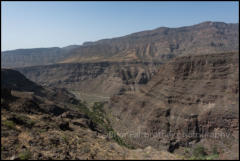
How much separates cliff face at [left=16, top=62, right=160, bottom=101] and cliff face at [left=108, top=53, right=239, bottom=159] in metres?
53.4

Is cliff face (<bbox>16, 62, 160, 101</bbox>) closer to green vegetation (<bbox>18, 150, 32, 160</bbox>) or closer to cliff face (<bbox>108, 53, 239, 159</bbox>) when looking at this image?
cliff face (<bbox>108, 53, 239, 159</bbox>)

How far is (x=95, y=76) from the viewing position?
14325 centimetres

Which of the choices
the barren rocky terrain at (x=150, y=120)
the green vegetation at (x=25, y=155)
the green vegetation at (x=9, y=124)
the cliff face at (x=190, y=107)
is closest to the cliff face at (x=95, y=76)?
the barren rocky terrain at (x=150, y=120)

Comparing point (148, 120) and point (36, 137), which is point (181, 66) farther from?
point (36, 137)

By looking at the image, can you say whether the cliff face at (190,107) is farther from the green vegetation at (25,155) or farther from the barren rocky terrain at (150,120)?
the green vegetation at (25,155)

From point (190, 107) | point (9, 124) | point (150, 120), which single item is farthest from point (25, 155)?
point (190, 107)

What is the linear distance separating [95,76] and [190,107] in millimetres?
105208

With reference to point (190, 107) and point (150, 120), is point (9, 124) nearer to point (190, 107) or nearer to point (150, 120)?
point (150, 120)

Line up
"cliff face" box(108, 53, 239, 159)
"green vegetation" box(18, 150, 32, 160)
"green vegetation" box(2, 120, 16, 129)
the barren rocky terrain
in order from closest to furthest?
1. "green vegetation" box(18, 150, 32, 160)
2. the barren rocky terrain
3. "green vegetation" box(2, 120, 16, 129)
4. "cliff face" box(108, 53, 239, 159)

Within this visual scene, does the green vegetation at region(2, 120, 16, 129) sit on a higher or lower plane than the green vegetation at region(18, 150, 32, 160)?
higher

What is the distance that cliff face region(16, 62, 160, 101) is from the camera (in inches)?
4574

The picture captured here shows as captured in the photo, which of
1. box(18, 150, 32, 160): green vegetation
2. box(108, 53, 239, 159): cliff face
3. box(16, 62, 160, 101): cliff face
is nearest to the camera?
box(18, 150, 32, 160): green vegetation

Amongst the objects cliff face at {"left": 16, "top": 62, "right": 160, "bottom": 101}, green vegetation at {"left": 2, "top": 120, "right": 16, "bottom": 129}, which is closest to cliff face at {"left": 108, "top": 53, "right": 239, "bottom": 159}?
green vegetation at {"left": 2, "top": 120, "right": 16, "bottom": 129}

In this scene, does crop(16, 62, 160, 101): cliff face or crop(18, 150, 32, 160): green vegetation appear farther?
crop(16, 62, 160, 101): cliff face
